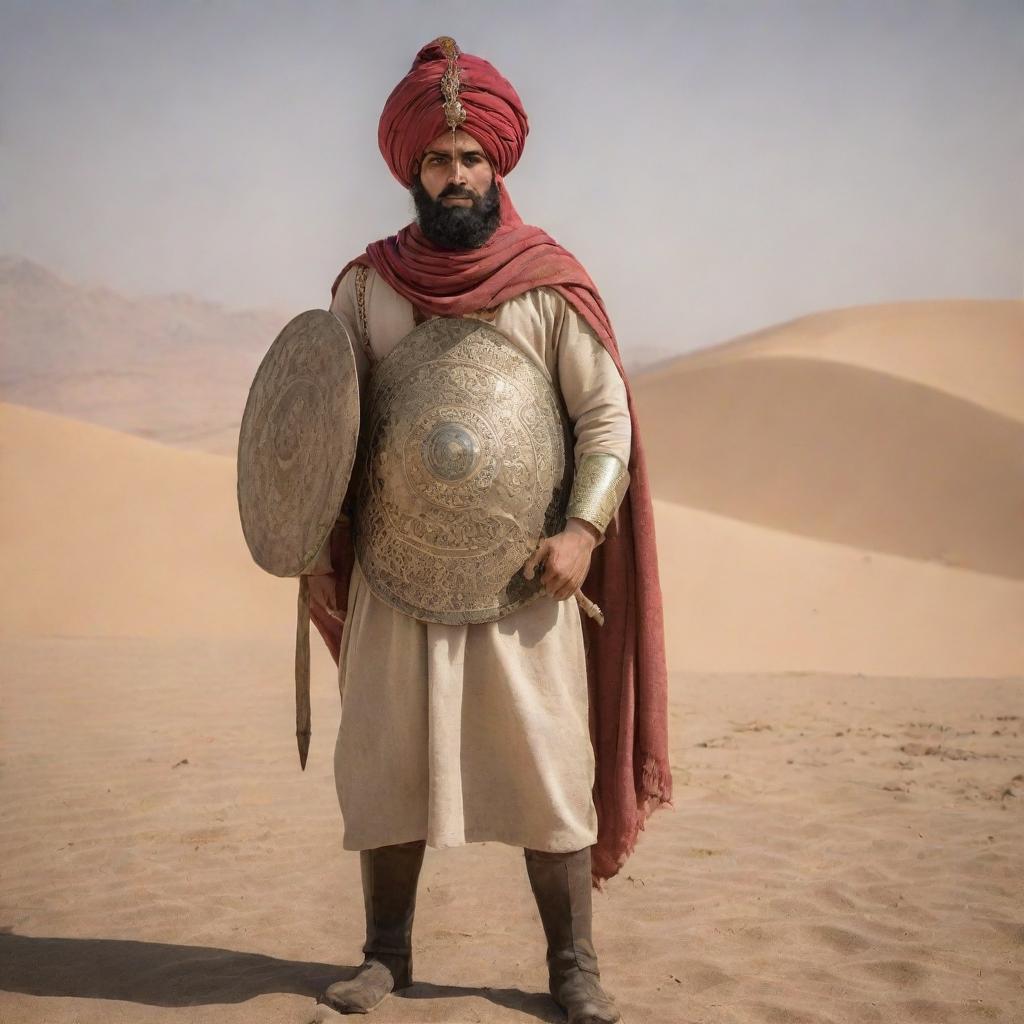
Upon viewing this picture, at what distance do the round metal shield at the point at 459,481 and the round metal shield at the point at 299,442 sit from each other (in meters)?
0.12

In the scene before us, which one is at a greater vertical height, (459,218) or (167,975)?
(459,218)

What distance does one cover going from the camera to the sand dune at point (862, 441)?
21250mm

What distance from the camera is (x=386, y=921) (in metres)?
3.16

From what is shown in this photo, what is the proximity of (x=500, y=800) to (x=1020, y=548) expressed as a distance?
1849cm

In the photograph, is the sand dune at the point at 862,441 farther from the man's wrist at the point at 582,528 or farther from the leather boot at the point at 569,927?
the man's wrist at the point at 582,528

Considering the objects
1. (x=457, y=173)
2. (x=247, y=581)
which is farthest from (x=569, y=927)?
(x=247, y=581)

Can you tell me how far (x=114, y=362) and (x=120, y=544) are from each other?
60345 mm

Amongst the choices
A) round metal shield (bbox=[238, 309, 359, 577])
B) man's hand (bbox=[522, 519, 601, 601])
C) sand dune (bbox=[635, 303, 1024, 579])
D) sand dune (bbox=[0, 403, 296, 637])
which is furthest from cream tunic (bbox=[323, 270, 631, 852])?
sand dune (bbox=[635, 303, 1024, 579])

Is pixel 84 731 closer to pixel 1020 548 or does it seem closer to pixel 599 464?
pixel 599 464

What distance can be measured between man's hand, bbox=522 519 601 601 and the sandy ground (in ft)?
3.53

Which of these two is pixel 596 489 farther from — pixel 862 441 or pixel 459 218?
pixel 862 441

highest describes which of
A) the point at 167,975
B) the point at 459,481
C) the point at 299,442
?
the point at 299,442

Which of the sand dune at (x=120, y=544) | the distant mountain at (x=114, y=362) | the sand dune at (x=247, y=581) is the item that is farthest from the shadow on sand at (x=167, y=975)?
the distant mountain at (x=114, y=362)

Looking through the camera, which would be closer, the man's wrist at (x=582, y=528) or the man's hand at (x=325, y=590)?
the man's wrist at (x=582, y=528)
